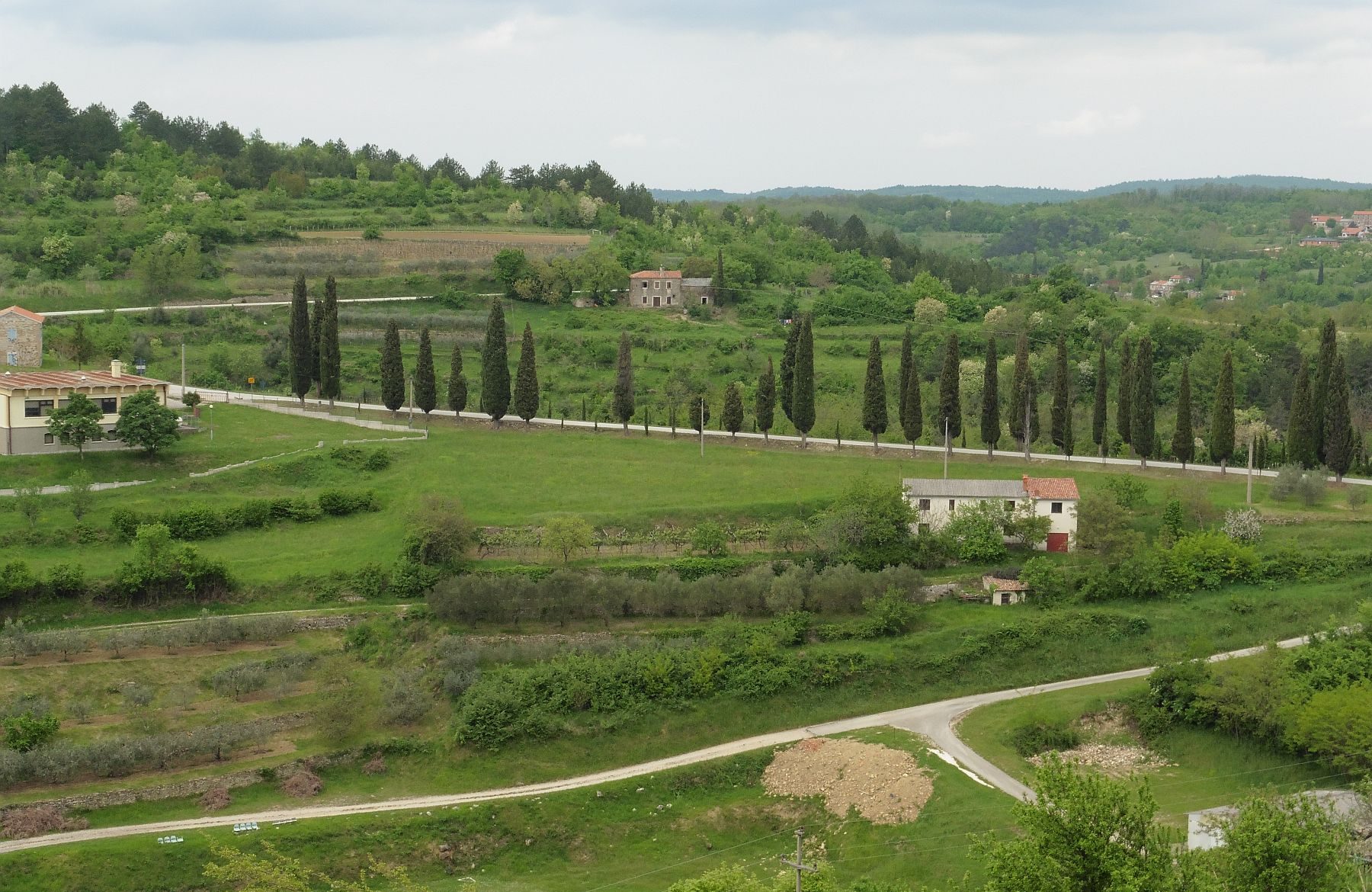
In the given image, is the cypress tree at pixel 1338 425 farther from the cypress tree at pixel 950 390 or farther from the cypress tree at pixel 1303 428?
the cypress tree at pixel 950 390

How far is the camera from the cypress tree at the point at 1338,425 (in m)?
59.5

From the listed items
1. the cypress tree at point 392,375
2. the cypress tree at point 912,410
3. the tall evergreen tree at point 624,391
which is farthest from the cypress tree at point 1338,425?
the cypress tree at point 392,375

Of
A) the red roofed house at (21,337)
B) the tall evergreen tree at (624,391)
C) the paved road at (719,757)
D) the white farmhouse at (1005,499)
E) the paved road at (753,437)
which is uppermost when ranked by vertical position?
the red roofed house at (21,337)

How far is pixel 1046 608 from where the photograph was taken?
51500mm

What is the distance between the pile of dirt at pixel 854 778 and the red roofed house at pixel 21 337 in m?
42.4

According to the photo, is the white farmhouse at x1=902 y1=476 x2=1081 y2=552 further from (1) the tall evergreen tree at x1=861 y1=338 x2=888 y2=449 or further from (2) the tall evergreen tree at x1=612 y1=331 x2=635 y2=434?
(2) the tall evergreen tree at x1=612 y1=331 x2=635 y2=434

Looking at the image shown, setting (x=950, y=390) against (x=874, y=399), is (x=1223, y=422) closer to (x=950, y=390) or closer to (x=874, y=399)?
(x=950, y=390)

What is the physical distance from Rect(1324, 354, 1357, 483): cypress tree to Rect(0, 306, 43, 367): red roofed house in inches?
2178

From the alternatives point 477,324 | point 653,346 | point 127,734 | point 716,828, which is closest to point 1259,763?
point 716,828

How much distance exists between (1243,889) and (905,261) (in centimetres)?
10473

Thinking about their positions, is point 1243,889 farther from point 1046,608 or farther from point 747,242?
point 747,242

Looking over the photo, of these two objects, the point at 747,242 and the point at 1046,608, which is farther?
the point at 747,242

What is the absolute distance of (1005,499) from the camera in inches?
2203

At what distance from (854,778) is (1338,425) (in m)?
29.1
